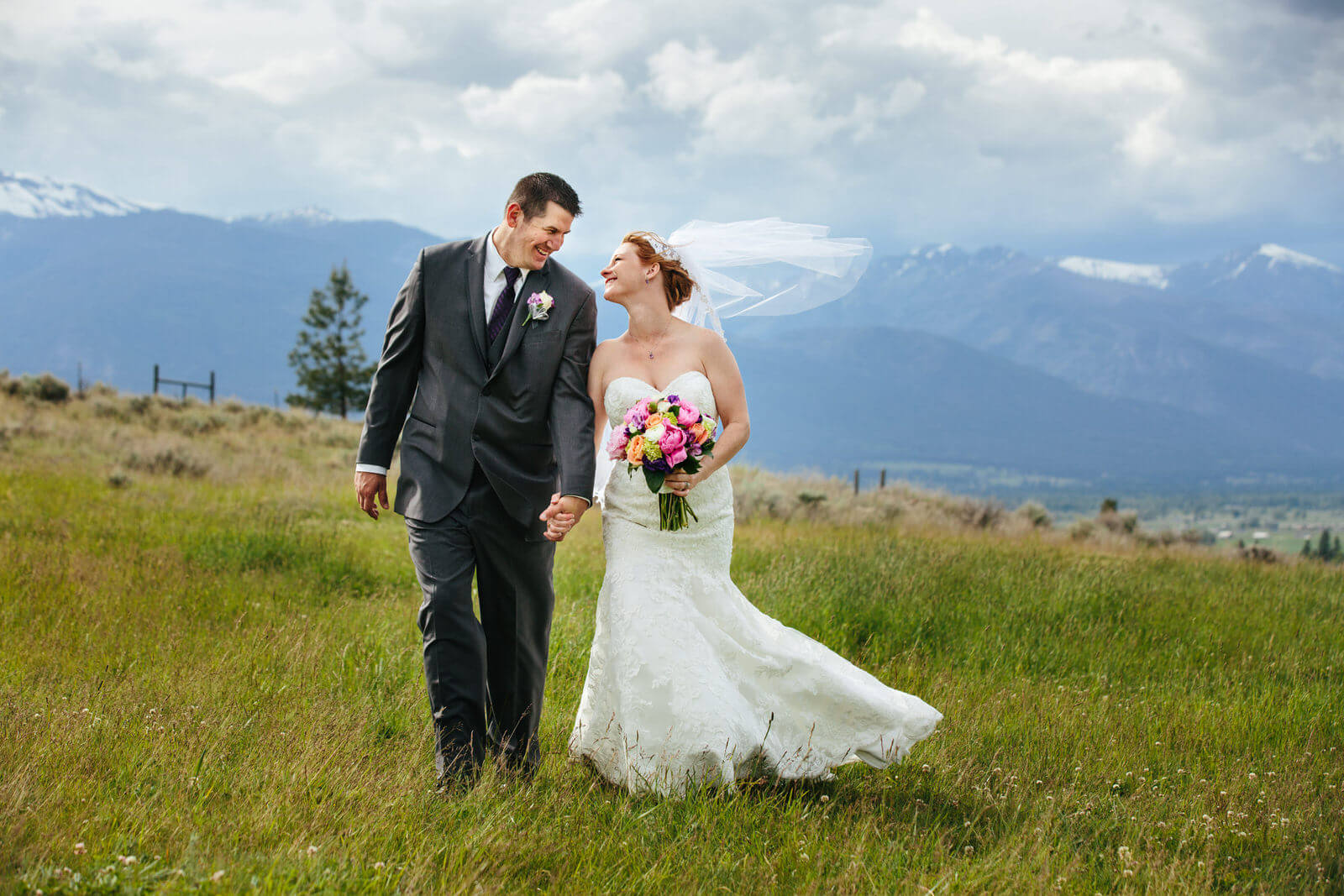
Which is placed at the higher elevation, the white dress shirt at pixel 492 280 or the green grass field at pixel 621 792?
the white dress shirt at pixel 492 280

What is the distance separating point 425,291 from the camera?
4684 mm

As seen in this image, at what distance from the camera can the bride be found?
4.38 m

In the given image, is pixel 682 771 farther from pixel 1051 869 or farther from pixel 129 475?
pixel 129 475

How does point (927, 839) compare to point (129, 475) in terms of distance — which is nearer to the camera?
point (927, 839)

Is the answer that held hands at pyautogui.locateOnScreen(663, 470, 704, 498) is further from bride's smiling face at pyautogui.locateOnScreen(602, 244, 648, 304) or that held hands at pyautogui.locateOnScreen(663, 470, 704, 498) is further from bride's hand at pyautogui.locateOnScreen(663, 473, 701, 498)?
bride's smiling face at pyautogui.locateOnScreen(602, 244, 648, 304)

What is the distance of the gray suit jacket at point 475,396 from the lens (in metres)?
4.54

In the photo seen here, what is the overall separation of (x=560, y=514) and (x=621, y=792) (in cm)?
129

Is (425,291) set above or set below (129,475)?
above

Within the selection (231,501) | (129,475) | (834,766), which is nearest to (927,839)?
(834,766)

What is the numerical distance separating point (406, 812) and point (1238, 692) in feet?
19.0

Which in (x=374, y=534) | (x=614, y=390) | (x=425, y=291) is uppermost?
(x=425, y=291)

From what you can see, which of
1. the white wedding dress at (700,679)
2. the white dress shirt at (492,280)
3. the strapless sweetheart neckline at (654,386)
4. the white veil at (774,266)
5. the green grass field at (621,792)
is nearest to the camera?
the green grass field at (621,792)

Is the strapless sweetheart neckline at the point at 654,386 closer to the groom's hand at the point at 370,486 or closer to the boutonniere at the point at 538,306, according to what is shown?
the boutonniere at the point at 538,306

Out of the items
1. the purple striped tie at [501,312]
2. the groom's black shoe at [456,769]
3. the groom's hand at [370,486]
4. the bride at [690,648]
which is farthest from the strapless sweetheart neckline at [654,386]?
the groom's black shoe at [456,769]
